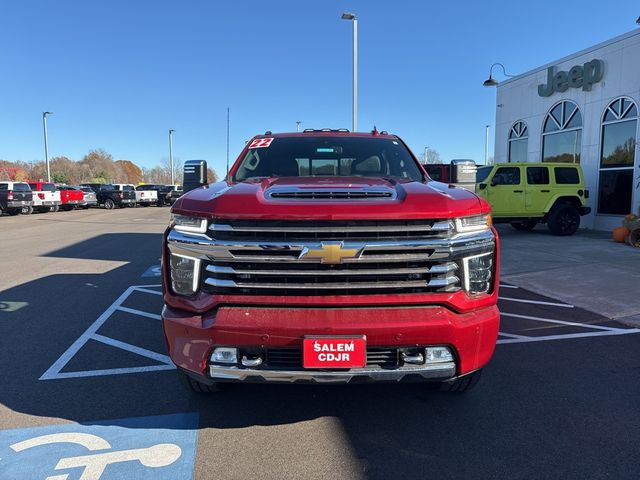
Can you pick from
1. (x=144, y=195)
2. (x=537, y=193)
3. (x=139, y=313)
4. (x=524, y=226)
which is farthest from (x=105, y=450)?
(x=144, y=195)

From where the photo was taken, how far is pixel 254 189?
9.71ft

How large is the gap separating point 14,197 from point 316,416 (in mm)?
26688

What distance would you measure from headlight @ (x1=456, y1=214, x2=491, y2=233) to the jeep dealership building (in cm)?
1441

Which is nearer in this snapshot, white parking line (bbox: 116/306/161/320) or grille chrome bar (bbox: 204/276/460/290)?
grille chrome bar (bbox: 204/276/460/290)

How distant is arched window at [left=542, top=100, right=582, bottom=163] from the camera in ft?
55.0

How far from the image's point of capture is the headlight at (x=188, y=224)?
8.79 feet

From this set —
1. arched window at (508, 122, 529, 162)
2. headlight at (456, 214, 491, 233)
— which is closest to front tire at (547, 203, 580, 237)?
arched window at (508, 122, 529, 162)

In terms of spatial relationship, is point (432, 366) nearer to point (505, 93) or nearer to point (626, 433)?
point (626, 433)

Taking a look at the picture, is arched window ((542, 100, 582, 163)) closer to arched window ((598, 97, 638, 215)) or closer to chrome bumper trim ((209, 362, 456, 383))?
arched window ((598, 97, 638, 215))

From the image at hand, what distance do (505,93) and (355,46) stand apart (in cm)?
693

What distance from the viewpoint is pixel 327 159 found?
4238 mm

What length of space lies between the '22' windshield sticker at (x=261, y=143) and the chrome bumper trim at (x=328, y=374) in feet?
8.10

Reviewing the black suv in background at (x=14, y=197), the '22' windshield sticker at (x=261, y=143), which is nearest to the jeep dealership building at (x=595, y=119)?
the '22' windshield sticker at (x=261, y=143)

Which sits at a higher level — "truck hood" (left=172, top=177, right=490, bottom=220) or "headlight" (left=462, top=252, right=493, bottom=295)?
"truck hood" (left=172, top=177, right=490, bottom=220)
